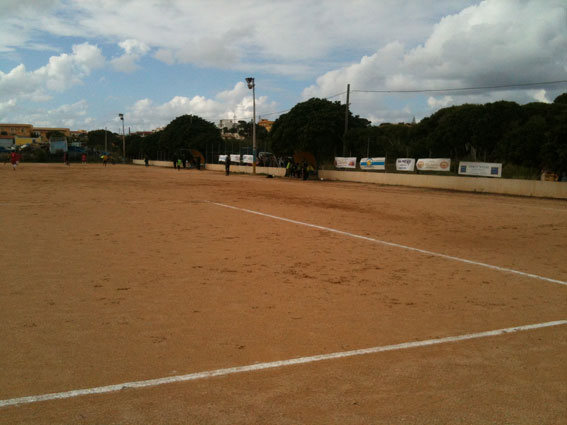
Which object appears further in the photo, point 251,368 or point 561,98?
point 561,98

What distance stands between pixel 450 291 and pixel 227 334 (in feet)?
11.0

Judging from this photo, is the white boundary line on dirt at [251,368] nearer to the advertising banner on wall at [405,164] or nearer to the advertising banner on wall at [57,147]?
the advertising banner on wall at [405,164]

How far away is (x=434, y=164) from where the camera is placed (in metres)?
29.9

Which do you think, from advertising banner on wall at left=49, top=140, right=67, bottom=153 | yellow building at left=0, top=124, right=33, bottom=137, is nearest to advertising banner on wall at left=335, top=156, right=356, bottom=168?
advertising banner on wall at left=49, top=140, right=67, bottom=153

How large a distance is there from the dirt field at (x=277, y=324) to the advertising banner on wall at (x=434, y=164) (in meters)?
18.7

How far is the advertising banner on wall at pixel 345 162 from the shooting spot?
120 ft

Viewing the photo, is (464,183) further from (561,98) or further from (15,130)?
(15,130)

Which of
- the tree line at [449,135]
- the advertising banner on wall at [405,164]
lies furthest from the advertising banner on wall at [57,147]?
the advertising banner on wall at [405,164]

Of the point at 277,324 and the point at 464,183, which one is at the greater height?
the point at 464,183

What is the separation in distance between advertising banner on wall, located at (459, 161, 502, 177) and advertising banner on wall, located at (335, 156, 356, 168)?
985cm

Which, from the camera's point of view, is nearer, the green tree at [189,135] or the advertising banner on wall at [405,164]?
the advertising banner on wall at [405,164]

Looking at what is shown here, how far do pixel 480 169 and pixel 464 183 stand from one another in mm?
1244

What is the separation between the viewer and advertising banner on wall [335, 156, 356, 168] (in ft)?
120

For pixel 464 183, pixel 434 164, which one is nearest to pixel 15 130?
pixel 434 164
